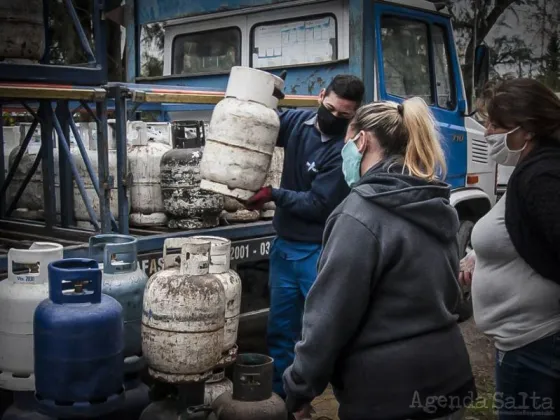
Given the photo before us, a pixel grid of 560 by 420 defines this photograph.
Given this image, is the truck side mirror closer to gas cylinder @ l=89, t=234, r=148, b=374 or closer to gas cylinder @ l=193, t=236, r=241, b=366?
gas cylinder @ l=193, t=236, r=241, b=366

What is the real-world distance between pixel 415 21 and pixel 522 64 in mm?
9032

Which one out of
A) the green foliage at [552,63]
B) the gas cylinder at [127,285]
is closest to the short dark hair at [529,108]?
the gas cylinder at [127,285]

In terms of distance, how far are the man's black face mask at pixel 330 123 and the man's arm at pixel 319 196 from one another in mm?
144

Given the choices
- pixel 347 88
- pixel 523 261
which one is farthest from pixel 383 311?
pixel 347 88

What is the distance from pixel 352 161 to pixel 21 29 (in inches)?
96.0

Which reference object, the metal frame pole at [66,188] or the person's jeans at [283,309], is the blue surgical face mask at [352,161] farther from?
the metal frame pole at [66,188]

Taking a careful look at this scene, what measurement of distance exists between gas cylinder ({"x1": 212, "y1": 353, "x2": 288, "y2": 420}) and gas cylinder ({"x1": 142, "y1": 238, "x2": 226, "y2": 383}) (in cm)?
19

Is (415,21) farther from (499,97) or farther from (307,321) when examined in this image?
(307,321)

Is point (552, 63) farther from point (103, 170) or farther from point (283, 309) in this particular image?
point (103, 170)

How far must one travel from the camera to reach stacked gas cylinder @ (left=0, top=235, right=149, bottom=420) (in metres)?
3.05

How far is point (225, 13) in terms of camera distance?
6.30 metres

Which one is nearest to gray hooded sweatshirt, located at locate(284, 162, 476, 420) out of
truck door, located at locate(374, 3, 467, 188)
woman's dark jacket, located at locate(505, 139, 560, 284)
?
woman's dark jacket, located at locate(505, 139, 560, 284)

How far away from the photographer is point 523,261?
2.43m

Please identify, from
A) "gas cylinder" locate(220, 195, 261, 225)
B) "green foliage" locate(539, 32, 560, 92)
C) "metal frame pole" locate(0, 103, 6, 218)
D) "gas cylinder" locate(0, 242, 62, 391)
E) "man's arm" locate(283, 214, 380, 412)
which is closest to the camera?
"man's arm" locate(283, 214, 380, 412)
